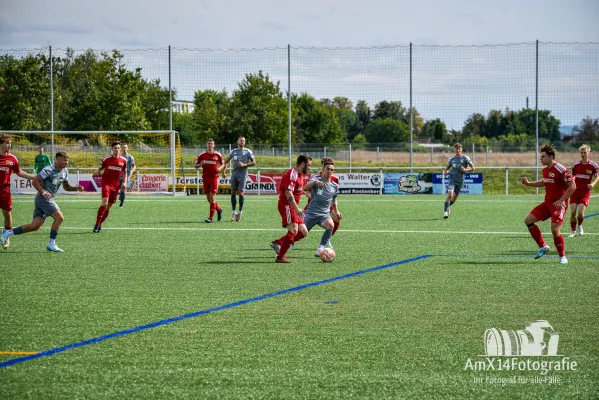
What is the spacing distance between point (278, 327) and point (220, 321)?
62cm

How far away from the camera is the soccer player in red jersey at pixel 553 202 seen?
453 inches

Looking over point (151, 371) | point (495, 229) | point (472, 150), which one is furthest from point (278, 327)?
point (472, 150)

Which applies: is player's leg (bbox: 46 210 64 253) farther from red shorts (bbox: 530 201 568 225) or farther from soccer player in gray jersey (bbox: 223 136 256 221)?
red shorts (bbox: 530 201 568 225)

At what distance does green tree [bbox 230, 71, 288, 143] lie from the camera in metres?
50.8

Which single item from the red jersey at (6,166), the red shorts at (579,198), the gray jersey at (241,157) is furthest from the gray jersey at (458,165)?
the red jersey at (6,166)

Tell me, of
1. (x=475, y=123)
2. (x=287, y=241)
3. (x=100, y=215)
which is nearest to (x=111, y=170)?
(x=100, y=215)

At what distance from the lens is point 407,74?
35.6 meters

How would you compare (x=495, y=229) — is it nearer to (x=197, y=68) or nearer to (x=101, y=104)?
(x=197, y=68)

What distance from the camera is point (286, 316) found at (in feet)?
24.5

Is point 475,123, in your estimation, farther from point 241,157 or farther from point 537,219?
point 537,219

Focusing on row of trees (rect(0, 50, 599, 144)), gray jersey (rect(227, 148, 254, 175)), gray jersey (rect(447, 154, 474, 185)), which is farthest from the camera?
row of trees (rect(0, 50, 599, 144))

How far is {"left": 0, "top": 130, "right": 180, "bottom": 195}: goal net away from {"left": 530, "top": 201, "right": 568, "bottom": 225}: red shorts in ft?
75.9

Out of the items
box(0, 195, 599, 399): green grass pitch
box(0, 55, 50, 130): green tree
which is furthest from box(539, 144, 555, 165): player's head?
box(0, 55, 50, 130): green tree

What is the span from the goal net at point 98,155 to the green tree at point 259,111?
1325 cm
